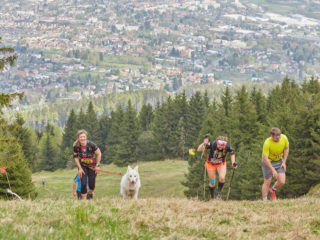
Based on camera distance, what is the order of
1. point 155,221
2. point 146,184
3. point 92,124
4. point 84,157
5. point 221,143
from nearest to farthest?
point 155,221 < point 84,157 < point 221,143 < point 146,184 < point 92,124

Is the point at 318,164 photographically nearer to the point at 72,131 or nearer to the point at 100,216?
the point at 100,216

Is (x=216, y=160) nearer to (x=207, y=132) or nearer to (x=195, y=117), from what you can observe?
(x=207, y=132)

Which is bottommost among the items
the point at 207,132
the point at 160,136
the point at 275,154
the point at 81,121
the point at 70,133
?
the point at 70,133

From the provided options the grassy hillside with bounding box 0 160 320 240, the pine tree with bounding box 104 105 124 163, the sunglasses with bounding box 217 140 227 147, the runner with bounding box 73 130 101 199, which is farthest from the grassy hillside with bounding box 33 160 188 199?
the grassy hillside with bounding box 0 160 320 240

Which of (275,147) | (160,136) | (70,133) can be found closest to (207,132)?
(275,147)

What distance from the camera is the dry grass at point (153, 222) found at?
23.5 ft

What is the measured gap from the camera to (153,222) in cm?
832

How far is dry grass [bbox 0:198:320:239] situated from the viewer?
7.16m

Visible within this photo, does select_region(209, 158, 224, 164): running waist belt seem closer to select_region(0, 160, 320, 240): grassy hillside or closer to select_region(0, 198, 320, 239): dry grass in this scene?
select_region(0, 160, 320, 240): grassy hillside

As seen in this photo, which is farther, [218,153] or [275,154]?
[275,154]

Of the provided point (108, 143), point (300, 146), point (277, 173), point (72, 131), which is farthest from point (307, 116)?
point (72, 131)

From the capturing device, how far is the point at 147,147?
93.8 meters

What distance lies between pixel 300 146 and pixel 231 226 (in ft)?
93.6

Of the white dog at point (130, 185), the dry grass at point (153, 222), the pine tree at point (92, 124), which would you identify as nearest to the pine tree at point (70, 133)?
the pine tree at point (92, 124)
